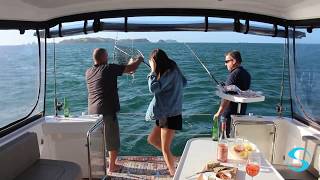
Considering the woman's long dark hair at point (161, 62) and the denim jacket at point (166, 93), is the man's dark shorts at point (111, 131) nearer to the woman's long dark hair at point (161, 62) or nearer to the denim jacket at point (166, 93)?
the denim jacket at point (166, 93)

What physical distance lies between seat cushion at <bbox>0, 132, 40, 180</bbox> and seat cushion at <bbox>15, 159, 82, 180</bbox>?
0.05 meters

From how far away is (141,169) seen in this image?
4070 mm

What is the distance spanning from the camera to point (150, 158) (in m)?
4.37

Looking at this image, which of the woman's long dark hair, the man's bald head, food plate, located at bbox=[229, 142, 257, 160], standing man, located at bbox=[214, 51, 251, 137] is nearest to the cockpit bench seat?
the man's bald head

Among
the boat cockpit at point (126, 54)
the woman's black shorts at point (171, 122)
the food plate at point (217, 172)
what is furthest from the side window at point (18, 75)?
the food plate at point (217, 172)

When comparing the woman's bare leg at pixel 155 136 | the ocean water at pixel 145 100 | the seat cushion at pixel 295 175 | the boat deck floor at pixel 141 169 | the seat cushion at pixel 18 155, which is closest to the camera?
the seat cushion at pixel 18 155

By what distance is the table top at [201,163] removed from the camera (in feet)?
7.70

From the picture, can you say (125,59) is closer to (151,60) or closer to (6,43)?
(151,60)

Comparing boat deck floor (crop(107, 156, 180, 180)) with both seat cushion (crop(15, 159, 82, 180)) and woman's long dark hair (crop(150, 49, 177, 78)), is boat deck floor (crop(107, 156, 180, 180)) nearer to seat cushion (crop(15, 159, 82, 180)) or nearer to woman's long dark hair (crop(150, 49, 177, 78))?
seat cushion (crop(15, 159, 82, 180))

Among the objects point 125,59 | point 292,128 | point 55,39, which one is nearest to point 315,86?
point 292,128

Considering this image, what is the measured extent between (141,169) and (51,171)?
126 centimetres

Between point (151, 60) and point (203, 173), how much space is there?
4.64ft

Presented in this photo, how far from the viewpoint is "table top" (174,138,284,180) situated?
235 centimetres

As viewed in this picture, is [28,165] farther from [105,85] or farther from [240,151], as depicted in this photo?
[240,151]
